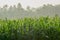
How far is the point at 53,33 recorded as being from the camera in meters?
4.06

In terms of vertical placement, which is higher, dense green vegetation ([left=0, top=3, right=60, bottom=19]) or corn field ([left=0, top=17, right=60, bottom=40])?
dense green vegetation ([left=0, top=3, right=60, bottom=19])

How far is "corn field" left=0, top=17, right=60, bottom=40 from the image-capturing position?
3895mm

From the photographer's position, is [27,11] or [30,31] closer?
[30,31]

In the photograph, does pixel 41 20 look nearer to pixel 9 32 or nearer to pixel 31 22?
pixel 31 22

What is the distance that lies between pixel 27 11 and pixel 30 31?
651 centimetres

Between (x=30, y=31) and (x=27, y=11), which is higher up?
(x=27, y=11)

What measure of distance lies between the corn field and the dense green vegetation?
5.68m

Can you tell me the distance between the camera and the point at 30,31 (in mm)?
3945

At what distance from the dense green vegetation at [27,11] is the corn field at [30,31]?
18.6 ft

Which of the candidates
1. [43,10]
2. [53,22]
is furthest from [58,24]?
[43,10]

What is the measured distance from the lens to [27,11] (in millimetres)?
10414

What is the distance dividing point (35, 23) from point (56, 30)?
19.8 inches

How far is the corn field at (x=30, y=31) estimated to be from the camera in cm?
389

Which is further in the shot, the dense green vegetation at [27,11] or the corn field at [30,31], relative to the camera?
the dense green vegetation at [27,11]
